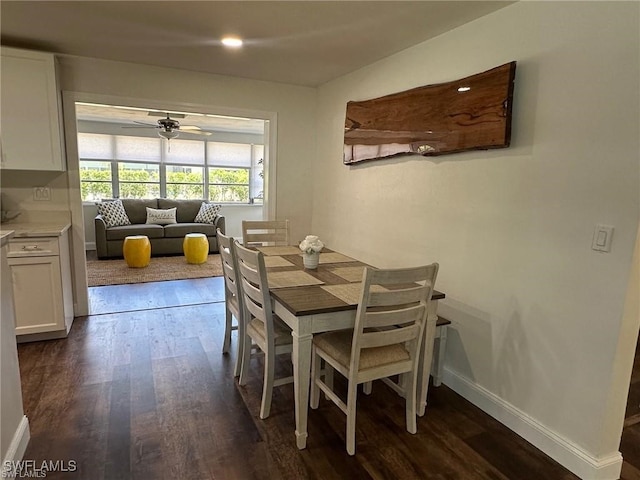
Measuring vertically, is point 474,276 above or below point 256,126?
below

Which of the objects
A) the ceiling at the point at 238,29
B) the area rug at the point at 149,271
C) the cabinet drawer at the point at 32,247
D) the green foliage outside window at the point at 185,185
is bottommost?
the area rug at the point at 149,271

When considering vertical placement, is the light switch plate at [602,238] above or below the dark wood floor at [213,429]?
above

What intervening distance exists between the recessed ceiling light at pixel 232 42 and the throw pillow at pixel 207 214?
461 cm

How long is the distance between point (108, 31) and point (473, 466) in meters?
3.39

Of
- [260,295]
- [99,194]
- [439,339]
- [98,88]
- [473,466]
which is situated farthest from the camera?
[99,194]

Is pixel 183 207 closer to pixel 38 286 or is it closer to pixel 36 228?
pixel 36 228

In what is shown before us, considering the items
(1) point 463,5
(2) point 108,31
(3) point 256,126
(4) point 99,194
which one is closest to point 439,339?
(1) point 463,5

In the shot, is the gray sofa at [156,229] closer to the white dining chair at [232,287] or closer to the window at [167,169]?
the window at [167,169]

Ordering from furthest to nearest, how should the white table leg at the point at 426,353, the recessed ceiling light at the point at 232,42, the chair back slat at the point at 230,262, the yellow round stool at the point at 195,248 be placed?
1. the yellow round stool at the point at 195,248
2. the recessed ceiling light at the point at 232,42
3. the chair back slat at the point at 230,262
4. the white table leg at the point at 426,353

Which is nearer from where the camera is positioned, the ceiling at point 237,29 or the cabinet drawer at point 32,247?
the ceiling at point 237,29

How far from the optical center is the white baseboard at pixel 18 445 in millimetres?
1625

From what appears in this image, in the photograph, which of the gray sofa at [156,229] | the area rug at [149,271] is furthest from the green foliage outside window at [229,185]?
the area rug at [149,271]

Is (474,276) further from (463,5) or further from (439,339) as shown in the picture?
(463,5)

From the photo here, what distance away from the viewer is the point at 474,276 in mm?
2311
